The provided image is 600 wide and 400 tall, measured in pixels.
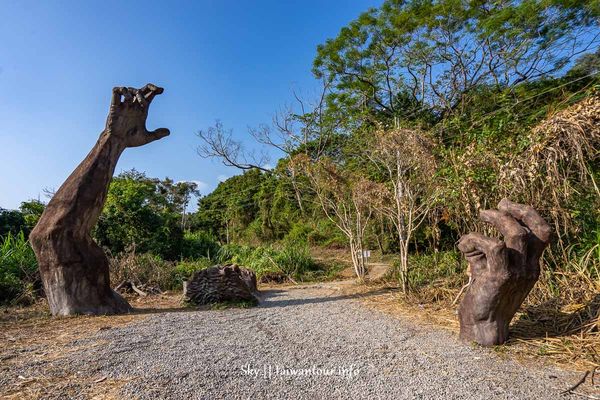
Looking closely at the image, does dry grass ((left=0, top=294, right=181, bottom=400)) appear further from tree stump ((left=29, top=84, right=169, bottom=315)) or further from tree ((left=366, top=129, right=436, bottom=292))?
tree ((left=366, top=129, right=436, bottom=292))

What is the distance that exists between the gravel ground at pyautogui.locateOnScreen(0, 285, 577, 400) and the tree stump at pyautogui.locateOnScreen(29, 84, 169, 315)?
3.08ft

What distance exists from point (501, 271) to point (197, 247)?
399 inches

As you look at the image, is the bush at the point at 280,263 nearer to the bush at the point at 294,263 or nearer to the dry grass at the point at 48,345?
the bush at the point at 294,263

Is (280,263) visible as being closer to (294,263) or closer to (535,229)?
(294,263)

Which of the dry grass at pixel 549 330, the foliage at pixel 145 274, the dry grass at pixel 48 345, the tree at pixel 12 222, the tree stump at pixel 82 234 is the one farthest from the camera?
the tree at pixel 12 222

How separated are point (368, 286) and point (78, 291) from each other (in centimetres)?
471

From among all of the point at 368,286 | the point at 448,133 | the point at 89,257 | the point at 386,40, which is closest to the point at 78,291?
the point at 89,257

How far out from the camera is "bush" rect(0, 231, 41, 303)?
17.7ft

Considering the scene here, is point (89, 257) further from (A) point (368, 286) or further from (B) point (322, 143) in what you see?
(B) point (322, 143)

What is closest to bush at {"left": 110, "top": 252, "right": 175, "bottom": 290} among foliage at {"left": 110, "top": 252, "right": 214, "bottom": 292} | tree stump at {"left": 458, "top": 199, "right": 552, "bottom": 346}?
foliage at {"left": 110, "top": 252, "right": 214, "bottom": 292}

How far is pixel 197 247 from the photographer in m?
11.5

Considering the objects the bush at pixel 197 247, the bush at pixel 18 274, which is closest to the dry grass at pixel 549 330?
the bush at pixel 18 274

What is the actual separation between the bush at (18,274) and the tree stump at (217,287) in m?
2.50

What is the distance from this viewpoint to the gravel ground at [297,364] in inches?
78.2
